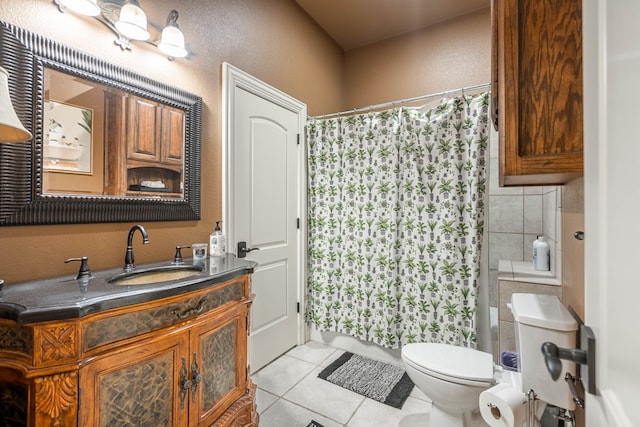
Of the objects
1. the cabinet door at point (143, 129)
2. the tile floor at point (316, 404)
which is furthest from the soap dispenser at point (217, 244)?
the tile floor at point (316, 404)

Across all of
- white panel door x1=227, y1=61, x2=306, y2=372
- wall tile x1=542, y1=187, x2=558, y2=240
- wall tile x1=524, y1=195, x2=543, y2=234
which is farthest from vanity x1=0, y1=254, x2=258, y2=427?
wall tile x1=524, y1=195, x2=543, y2=234

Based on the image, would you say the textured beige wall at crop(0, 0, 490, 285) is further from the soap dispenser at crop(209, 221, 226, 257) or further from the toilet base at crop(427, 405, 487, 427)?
the toilet base at crop(427, 405, 487, 427)

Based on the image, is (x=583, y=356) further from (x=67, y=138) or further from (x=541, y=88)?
(x=67, y=138)

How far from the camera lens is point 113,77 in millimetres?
1354

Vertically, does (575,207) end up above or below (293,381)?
above

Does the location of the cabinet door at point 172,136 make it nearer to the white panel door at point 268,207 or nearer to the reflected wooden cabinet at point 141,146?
the reflected wooden cabinet at point 141,146

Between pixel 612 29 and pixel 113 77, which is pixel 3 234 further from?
pixel 612 29

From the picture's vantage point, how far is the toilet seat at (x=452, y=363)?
1.35 meters

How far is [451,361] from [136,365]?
141 centimetres

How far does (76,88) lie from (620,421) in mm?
1855

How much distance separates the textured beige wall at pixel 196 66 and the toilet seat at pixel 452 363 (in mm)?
1404

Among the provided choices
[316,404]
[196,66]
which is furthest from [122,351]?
[196,66]

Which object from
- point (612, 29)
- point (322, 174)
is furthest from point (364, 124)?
point (612, 29)

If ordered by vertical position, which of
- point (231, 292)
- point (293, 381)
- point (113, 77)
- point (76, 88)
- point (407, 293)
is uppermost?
point (113, 77)
